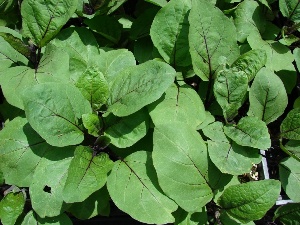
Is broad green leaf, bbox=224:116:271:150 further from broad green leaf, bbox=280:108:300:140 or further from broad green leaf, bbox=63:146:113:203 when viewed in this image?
broad green leaf, bbox=63:146:113:203

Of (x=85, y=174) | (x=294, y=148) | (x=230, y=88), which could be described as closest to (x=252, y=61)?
(x=230, y=88)

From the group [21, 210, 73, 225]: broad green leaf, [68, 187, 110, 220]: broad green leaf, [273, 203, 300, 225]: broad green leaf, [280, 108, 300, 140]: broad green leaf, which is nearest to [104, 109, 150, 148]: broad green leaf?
[68, 187, 110, 220]: broad green leaf

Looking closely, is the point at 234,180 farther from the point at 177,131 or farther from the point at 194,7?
the point at 194,7

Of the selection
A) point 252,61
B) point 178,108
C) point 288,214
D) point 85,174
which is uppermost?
point 252,61

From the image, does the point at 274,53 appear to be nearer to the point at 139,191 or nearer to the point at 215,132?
the point at 215,132

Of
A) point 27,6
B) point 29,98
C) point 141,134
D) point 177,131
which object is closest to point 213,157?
point 177,131
